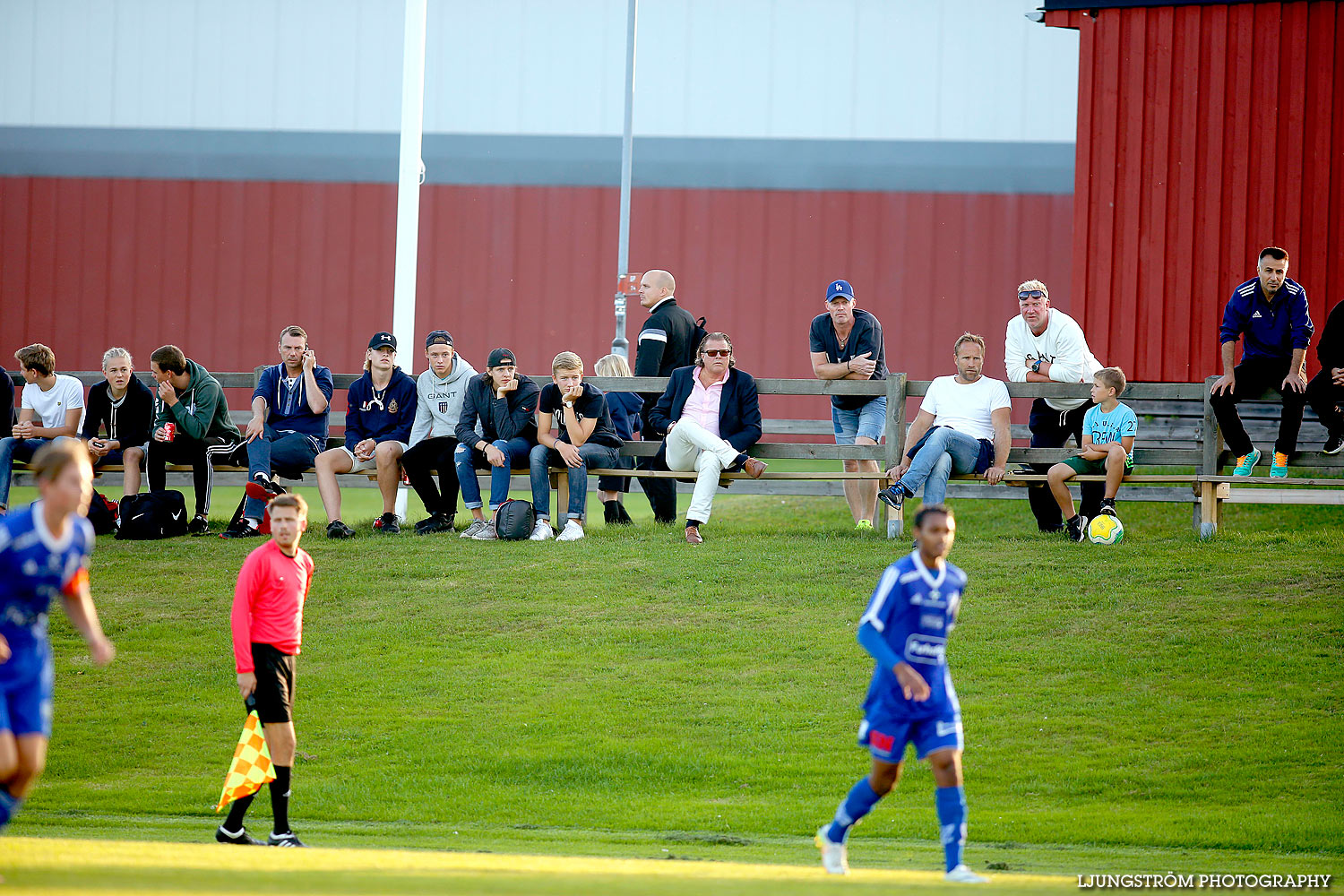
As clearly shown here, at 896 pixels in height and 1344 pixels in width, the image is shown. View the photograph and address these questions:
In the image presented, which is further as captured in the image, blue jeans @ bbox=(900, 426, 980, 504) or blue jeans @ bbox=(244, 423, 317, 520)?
blue jeans @ bbox=(244, 423, 317, 520)

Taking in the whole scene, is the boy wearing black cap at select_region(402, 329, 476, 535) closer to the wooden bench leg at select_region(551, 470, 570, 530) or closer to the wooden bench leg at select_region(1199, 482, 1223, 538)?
the wooden bench leg at select_region(551, 470, 570, 530)

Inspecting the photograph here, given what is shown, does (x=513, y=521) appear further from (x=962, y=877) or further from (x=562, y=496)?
(x=962, y=877)

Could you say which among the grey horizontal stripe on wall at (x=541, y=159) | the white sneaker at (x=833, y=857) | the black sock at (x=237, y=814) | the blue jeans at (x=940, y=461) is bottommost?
the black sock at (x=237, y=814)

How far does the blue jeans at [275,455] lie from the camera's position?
39.0ft

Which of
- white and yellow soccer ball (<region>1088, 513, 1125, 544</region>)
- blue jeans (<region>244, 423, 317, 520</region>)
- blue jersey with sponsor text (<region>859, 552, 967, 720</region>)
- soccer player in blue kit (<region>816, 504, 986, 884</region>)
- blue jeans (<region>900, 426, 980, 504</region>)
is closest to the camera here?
soccer player in blue kit (<region>816, 504, 986, 884</region>)

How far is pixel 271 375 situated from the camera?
1214 centimetres

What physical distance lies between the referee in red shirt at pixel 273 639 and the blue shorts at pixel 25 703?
60.6 inches

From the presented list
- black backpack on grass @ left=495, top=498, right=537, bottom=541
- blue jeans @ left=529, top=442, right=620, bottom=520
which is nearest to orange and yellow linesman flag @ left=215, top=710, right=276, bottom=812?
black backpack on grass @ left=495, top=498, right=537, bottom=541

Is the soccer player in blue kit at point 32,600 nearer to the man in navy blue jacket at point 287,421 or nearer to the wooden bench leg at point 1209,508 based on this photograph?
the man in navy blue jacket at point 287,421

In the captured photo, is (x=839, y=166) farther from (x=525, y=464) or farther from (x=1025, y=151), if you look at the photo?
(x=525, y=464)

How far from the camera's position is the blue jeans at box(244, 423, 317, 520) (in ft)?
39.0

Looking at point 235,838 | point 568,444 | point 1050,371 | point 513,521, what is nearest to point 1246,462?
point 1050,371

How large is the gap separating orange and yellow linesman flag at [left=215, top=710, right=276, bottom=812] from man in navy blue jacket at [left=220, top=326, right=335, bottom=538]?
571cm

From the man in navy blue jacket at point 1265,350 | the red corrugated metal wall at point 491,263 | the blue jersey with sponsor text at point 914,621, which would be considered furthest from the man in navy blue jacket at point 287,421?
the red corrugated metal wall at point 491,263
